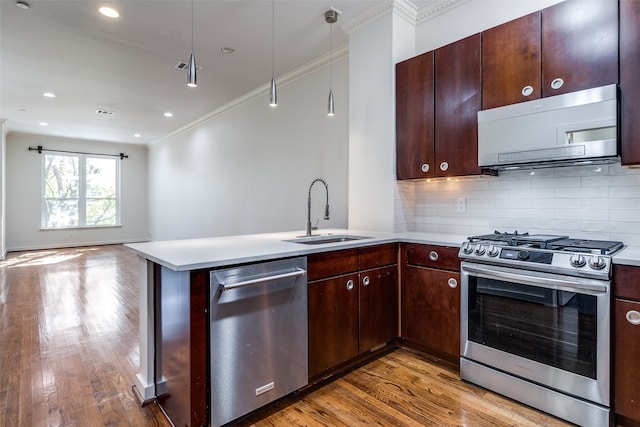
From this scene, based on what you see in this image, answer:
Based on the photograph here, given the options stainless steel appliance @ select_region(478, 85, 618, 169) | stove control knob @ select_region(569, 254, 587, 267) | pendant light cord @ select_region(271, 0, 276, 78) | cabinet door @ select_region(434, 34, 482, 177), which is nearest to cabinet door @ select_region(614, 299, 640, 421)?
stove control knob @ select_region(569, 254, 587, 267)

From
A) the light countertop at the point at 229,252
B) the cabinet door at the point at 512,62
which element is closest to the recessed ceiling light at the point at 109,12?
the light countertop at the point at 229,252

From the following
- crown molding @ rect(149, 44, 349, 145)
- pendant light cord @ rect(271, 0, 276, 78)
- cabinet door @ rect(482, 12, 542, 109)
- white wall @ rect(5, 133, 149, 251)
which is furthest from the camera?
white wall @ rect(5, 133, 149, 251)

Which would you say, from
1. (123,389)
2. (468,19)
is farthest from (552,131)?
(123,389)

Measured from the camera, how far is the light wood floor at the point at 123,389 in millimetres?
1868

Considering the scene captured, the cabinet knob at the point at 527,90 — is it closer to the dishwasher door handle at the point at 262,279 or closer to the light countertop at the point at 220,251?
the light countertop at the point at 220,251

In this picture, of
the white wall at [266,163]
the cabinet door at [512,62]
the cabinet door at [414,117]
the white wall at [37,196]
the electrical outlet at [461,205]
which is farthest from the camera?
the white wall at [37,196]

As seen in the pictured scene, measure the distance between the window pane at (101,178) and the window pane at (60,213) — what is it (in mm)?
374

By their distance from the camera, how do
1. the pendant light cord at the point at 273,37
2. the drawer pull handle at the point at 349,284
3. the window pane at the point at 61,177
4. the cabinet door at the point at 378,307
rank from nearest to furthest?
the drawer pull handle at the point at 349,284
the cabinet door at the point at 378,307
the pendant light cord at the point at 273,37
the window pane at the point at 61,177

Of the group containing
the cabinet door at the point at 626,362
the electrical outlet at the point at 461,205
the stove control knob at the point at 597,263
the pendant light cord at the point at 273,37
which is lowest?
the cabinet door at the point at 626,362

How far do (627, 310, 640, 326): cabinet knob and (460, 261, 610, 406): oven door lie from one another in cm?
8

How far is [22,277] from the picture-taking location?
5.41 meters

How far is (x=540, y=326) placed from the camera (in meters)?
1.93

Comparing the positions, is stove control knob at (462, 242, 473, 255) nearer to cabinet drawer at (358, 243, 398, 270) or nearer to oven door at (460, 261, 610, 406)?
oven door at (460, 261, 610, 406)

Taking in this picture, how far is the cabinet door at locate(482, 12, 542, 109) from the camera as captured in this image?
2.18 meters
